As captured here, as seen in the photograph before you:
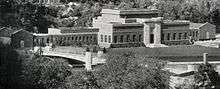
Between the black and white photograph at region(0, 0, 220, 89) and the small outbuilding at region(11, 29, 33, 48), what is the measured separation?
0.33ft

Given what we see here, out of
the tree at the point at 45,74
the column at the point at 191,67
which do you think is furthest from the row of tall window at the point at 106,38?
the tree at the point at 45,74

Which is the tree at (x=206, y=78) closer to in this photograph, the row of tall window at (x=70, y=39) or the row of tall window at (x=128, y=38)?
the row of tall window at (x=128, y=38)

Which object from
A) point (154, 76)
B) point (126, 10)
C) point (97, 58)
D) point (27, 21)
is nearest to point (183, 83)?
point (154, 76)

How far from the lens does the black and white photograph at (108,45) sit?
5159 centimetres

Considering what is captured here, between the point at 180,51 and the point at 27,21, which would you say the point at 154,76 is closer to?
the point at 180,51

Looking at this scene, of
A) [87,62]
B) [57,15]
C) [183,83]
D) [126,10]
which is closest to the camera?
[183,83]

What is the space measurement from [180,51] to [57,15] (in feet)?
78.7

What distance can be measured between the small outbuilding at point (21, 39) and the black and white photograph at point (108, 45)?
102 mm

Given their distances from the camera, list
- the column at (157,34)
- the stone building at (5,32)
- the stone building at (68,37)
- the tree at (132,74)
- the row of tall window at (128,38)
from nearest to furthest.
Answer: the tree at (132,74)
the stone building at (5,32)
the stone building at (68,37)
the row of tall window at (128,38)
the column at (157,34)

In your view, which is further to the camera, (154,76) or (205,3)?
(205,3)

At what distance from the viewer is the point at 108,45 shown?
244 ft

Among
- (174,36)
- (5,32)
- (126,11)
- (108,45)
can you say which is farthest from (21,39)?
(174,36)

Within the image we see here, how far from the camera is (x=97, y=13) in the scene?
291 ft

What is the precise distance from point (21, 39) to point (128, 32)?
441 inches
